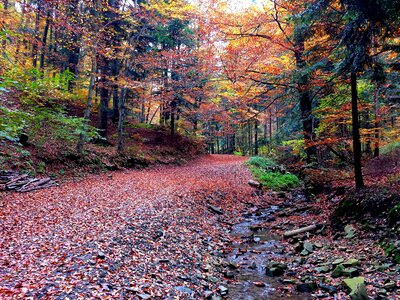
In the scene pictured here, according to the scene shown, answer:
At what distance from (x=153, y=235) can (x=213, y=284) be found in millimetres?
2073

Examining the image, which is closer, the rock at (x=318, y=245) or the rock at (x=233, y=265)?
the rock at (x=233, y=265)

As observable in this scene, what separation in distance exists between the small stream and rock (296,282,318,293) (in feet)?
0.61

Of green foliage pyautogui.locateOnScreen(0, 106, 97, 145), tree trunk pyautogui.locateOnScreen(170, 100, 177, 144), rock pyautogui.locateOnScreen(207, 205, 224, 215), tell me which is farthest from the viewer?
tree trunk pyautogui.locateOnScreen(170, 100, 177, 144)

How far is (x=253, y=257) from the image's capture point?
726cm

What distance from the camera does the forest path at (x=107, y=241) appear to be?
14.3 feet

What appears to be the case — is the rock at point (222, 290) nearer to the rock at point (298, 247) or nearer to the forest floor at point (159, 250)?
the forest floor at point (159, 250)

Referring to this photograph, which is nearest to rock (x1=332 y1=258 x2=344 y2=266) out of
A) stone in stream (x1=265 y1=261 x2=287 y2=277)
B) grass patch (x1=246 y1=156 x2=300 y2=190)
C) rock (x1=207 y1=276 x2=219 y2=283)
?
stone in stream (x1=265 y1=261 x2=287 y2=277)

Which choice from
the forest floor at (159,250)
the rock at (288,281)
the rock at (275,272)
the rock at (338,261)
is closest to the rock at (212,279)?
the forest floor at (159,250)

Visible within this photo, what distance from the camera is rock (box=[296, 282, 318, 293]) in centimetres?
534

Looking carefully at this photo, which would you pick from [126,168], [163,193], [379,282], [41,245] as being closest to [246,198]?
[163,193]

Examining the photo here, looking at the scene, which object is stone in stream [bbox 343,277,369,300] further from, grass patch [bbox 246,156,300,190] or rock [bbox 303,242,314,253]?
grass patch [bbox 246,156,300,190]

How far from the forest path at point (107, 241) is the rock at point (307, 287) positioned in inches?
73.5

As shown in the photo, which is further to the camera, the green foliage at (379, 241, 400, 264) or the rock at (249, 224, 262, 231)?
the rock at (249, 224, 262, 231)

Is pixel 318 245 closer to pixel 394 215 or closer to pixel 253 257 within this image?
pixel 253 257
